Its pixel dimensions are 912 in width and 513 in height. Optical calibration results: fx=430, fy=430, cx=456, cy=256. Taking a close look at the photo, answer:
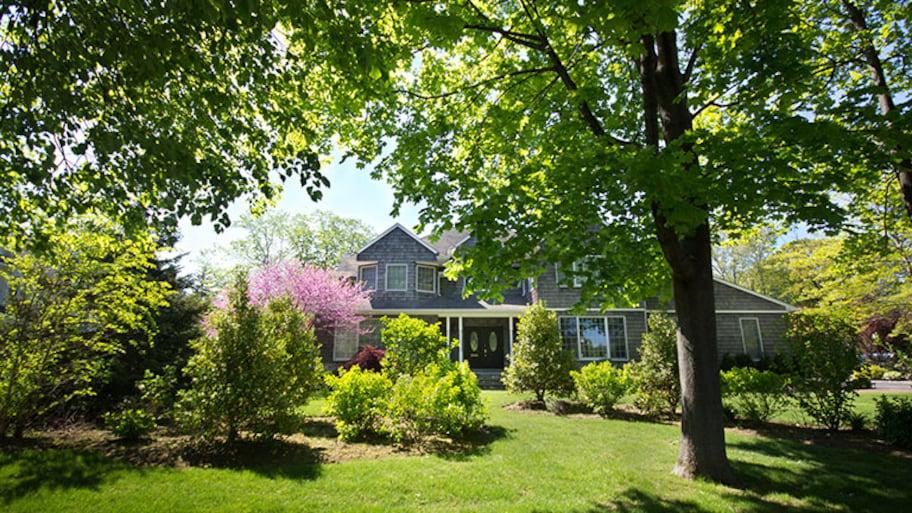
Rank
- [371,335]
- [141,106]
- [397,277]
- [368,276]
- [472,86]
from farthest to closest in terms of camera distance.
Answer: [368,276] → [397,277] → [371,335] → [472,86] → [141,106]

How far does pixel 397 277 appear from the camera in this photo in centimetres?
2264

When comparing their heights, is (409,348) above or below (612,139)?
below

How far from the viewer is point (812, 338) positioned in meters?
9.26

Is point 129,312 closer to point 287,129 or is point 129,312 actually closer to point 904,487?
point 287,129

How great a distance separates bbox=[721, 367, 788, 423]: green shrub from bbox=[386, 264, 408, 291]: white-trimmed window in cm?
1492

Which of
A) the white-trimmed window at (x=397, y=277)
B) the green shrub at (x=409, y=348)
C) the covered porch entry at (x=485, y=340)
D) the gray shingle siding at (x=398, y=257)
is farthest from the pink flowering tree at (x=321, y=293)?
the green shrub at (x=409, y=348)

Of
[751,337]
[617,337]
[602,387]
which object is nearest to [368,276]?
[617,337]

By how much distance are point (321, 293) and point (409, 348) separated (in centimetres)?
1231

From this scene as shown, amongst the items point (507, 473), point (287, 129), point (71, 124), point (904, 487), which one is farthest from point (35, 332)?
point (904, 487)

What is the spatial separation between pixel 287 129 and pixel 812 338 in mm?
11123

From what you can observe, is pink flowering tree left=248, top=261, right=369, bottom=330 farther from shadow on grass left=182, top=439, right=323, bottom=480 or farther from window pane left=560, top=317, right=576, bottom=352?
shadow on grass left=182, top=439, right=323, bottom=480

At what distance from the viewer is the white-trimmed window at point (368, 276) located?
2280cm

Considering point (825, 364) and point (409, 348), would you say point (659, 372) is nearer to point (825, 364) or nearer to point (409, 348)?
point (825, 364)

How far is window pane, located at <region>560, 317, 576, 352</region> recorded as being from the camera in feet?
68.2
